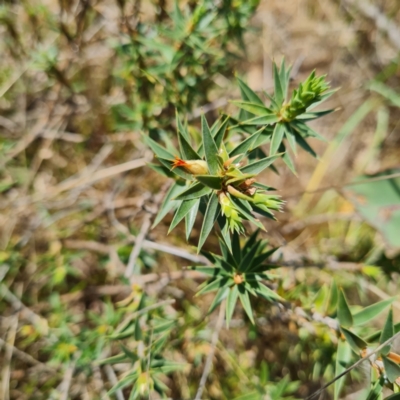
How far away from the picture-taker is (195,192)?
99 centimetres

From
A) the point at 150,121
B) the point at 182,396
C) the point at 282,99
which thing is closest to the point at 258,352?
the point at 182,396

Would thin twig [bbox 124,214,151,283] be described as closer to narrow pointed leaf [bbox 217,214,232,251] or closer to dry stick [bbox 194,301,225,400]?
dry stick [bbox 194,301,225,400]

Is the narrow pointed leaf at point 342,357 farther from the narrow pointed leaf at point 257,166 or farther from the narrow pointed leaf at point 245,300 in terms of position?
the narrow pointed leaf at point 257,166

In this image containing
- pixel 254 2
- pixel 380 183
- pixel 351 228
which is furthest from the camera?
pixel 351 228

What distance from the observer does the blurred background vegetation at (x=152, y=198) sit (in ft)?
5.47

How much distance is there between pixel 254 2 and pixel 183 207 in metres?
1.09

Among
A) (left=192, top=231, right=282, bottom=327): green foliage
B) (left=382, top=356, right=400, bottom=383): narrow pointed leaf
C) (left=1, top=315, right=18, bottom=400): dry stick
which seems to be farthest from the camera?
(left=1, top=315, right=18, bottom=400): dry stick

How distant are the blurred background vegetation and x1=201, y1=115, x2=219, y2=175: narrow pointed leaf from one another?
0.58 metres

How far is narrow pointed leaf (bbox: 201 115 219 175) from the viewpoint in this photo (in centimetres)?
96

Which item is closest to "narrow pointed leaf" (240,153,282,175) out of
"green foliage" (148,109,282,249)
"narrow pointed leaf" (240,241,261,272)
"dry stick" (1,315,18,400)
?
"green foliage" (148,109,282,249)

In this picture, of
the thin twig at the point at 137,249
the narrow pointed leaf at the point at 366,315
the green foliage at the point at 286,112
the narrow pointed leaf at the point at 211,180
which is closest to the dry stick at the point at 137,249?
the thin twig at the point at 137,249

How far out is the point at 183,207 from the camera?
3.33ft

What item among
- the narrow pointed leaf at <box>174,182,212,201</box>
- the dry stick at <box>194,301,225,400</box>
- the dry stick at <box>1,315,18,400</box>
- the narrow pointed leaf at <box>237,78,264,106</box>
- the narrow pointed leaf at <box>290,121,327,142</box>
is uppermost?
the narrow pointed leaf at <box>237,78,264,106</box>

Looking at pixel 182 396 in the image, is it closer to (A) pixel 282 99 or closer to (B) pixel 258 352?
(B) pixel 258 352
